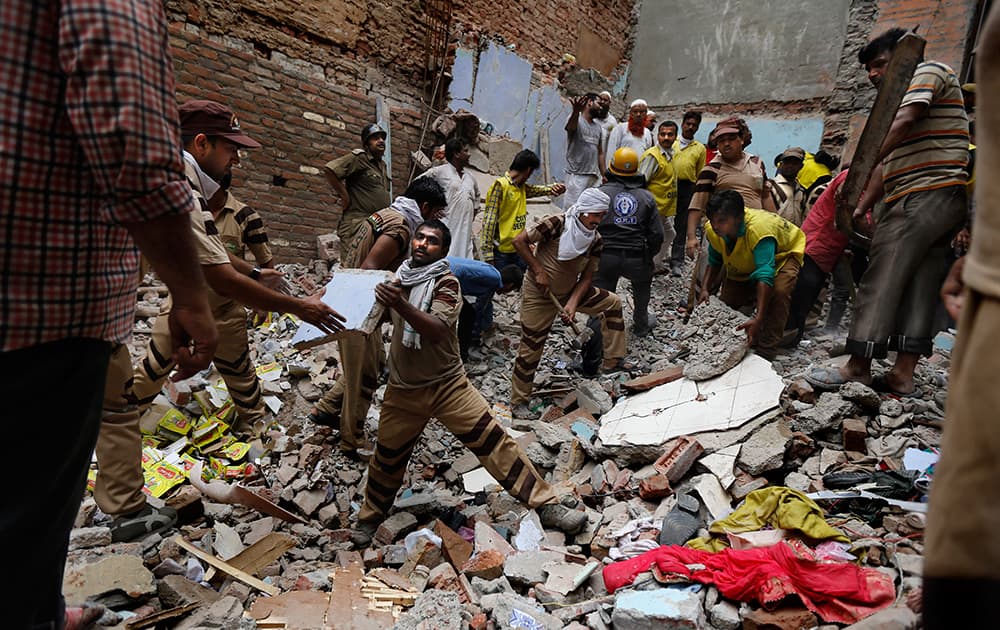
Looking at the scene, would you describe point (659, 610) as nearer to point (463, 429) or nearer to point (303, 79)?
point (463, 429)

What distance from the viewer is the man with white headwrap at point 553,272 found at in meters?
4.87

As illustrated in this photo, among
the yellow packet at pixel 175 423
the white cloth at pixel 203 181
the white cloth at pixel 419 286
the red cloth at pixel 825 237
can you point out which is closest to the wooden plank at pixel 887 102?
the red cloth at pixel 825 237

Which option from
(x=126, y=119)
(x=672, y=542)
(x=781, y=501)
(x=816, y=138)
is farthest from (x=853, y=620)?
(x=816, y=138)

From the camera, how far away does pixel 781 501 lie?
8.84 feet

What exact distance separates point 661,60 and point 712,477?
12.5 m

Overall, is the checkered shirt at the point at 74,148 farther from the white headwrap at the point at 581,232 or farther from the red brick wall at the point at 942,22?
the red brick wall at the point at 942,22

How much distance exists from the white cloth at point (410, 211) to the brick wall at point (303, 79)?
13.8 ft

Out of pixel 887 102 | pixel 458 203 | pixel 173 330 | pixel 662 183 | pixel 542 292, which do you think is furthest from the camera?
pixel 662 183

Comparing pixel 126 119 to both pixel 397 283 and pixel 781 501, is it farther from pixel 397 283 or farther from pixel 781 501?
pixel 781 501

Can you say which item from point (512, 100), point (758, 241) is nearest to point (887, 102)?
point (758, 241)

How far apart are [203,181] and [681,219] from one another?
6.37 meters

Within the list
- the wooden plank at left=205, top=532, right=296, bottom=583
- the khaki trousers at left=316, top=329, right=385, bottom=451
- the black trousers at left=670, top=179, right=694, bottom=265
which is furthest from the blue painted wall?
the wooden plank at left=205, top=532, right=296, bottom=583

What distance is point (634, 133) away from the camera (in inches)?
297

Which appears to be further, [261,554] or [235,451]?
[235,451]
